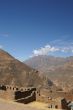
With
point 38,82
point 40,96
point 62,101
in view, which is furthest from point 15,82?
point 62,101

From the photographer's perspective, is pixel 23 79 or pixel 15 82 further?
pixel 23 79

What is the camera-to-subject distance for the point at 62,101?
24.4 metres

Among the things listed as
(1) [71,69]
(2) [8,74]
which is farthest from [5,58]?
(1) [71,69]

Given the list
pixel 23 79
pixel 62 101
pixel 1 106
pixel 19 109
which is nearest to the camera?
pixel 19 109

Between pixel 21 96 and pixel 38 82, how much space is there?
52556 millimetres

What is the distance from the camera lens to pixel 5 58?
8988 centimetres

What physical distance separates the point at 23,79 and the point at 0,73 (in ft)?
24.2

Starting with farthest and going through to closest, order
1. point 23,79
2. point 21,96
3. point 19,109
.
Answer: point 23,79
point 21,96
point 19,109

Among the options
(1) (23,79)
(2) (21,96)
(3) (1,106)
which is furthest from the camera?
(1) (23,79)

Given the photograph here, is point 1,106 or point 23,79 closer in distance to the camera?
point 1,106

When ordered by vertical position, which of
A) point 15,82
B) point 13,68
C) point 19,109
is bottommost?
point 19,109

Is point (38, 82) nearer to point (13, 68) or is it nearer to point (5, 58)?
point (13, 68)

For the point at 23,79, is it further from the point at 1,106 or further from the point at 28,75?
the point at 1,106

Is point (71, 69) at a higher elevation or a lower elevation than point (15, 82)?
higher
